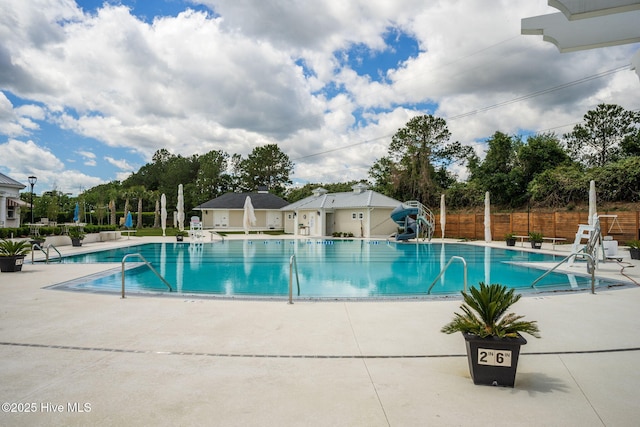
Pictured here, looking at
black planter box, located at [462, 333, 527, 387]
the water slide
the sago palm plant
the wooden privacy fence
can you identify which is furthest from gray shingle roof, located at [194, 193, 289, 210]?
black planter box, located at [462, 333, 527, 387]

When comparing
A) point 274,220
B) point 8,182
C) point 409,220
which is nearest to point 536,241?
point 409,220

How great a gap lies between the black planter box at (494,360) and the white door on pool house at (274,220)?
38.1m

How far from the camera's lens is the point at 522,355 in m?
4.35

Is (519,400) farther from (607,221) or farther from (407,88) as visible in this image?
(407,88)

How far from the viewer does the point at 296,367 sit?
391 centimetres

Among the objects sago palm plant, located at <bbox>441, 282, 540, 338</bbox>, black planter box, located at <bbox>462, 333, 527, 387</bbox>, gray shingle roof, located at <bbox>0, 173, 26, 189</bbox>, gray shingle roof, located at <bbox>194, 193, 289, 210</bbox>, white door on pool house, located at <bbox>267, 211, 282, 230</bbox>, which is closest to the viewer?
black planter box, located at <bbox>462, 333, 527, 387</bbox>

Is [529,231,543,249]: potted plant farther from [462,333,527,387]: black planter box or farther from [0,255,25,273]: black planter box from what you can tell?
[0,255,25,273]: black planter box

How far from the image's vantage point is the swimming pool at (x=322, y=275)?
9.70m

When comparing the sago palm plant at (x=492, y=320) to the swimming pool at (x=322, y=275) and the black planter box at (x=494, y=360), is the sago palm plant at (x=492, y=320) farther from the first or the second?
the swimming pool at (x=322, y=275)

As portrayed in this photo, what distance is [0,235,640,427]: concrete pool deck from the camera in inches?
115

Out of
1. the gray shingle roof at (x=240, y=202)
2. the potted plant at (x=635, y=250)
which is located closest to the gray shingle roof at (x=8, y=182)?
the gray shingle roof at (x=240, y=202)

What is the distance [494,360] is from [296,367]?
1.93 metres

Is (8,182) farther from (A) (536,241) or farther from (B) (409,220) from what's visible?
(A) (536,241)

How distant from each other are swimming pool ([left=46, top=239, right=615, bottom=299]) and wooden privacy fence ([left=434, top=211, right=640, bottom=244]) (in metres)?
5.79
